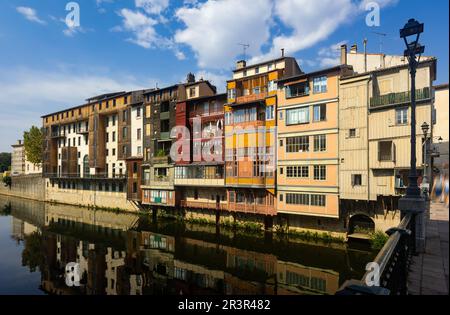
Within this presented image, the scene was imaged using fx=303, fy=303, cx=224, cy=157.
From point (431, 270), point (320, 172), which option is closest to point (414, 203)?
point (431, 270)

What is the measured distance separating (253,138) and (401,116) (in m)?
16.0

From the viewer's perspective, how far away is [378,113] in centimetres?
2955

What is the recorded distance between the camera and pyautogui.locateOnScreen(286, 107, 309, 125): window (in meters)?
34.2

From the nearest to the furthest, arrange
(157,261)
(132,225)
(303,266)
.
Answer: (303,266) → (157,261) → (132,225)

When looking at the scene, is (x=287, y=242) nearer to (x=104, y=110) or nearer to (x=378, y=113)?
(x=378, y=113)

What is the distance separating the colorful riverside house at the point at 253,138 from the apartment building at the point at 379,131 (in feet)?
27.7

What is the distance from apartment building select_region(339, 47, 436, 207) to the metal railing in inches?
824

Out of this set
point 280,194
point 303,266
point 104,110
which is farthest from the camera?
point 104,110

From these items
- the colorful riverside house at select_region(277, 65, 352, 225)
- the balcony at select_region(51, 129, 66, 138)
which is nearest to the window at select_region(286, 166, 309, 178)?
the colorful riverside house at select_region(277, 65, 352, 225)

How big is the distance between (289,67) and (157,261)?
27465mm

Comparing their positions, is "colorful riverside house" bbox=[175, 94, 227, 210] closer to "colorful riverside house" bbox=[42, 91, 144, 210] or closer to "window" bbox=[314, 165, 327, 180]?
"window" bbox=[314, 165, 327, 180]

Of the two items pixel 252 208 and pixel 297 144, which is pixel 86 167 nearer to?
pixel 252 208

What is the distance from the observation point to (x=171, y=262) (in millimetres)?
28359
